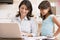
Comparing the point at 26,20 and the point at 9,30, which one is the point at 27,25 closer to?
the point at 26,20

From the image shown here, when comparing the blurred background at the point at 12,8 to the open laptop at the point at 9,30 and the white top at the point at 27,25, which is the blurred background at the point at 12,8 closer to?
the white top at the point at 27,25

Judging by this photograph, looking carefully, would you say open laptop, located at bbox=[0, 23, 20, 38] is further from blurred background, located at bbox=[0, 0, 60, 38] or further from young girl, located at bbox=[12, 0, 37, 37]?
blurred background, located at bbox=[0, 0, 60, 38]

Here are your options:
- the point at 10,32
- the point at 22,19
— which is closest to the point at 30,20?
A: the point at 22,19

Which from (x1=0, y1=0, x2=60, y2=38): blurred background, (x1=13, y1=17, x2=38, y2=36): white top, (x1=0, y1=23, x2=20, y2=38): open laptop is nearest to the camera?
(x1=0, y1=23, x2=20, y2=38): open laptop

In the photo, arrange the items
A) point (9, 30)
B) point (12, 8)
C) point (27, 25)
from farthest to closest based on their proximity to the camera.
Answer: point (12, 8) → point (27, 25) → point (9, 30)

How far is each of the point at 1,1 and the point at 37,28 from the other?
0.65 m

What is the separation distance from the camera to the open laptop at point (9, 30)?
0.56 m

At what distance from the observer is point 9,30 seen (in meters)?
0.57

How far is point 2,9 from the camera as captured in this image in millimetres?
1609

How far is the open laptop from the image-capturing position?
22.0 inches

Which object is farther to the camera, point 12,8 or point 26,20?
point 12,8

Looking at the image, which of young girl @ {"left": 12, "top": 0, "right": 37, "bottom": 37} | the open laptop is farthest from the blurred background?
the open laptop

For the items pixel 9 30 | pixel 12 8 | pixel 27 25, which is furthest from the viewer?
pixel 12 8

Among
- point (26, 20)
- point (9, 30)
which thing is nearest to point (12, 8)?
point (26, 20)
